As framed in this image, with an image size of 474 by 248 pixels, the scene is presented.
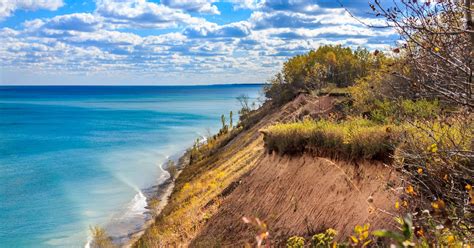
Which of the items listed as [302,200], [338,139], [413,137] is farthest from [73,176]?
[413,137]

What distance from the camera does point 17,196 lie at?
49.9 meters

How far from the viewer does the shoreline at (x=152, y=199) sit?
35803 millimetres

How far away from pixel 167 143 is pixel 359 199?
→ 74800 millimetres

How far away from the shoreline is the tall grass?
15.3 meters

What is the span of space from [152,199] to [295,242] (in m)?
32.4

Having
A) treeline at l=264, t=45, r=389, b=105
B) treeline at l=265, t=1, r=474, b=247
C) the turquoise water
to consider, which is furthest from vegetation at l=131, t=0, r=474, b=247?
treeline at l=264, t=45, r=389, b=105

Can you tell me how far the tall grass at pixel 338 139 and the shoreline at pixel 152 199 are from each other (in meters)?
15.3

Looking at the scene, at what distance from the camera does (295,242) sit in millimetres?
16500

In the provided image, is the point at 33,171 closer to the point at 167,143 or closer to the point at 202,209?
the point at 167,143

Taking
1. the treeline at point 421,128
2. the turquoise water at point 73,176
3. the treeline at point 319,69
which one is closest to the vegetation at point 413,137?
the treeline at point 421,128

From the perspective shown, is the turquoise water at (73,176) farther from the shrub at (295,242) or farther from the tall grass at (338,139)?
the shrub at (295,242)

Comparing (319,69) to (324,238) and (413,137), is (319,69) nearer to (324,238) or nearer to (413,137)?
(324,238)

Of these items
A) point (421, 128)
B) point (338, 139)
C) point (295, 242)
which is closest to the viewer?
point (421, 128)

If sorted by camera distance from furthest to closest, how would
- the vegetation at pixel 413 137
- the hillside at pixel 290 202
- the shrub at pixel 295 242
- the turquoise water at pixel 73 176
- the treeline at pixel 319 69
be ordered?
the treeline at pixel 319 69, the turquoise water at pixel 73 176, the shrub at pixel 295 242, the hillside at pixel 290 202, the vegetation at pixel 413 137
